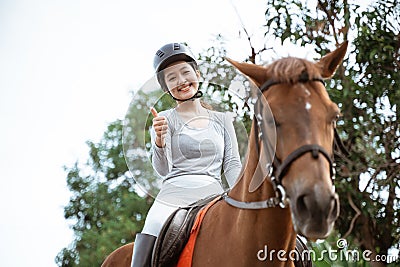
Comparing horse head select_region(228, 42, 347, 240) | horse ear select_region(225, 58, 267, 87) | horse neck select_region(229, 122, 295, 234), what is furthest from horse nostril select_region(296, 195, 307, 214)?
horse ear select_region(225, 58, 267, 87)

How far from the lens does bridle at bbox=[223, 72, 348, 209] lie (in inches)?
106

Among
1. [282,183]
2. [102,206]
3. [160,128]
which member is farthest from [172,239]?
[102,206]

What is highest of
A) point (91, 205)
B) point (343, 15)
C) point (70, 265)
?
point (343, 15)

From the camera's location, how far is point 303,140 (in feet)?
8.86

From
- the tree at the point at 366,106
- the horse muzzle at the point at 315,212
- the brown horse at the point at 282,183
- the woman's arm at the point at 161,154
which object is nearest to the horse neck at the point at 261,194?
the brown horse at the point at 282,183

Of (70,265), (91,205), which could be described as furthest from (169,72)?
(91,205)

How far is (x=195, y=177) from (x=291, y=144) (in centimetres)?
98

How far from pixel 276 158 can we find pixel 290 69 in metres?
0.42

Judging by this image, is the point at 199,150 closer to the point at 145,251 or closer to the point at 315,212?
the point at 145,251

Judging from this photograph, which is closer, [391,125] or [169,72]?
[169,72]

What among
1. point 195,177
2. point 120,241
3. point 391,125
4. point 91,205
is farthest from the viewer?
point 91,205

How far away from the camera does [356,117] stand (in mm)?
8672

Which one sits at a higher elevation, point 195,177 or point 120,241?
point 195,177

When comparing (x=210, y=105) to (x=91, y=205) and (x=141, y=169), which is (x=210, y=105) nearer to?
(x=141, y=169)
